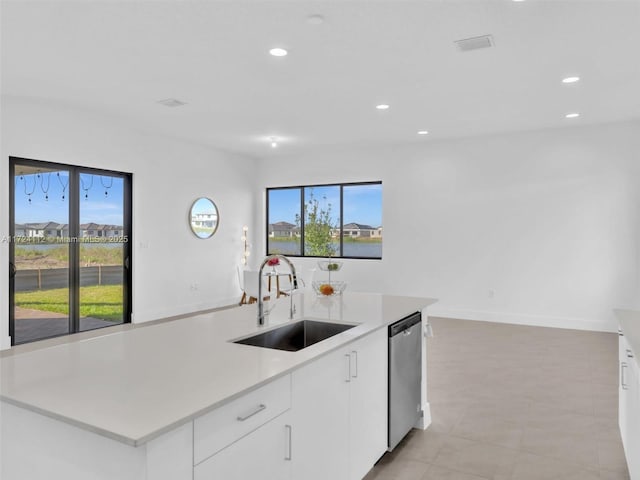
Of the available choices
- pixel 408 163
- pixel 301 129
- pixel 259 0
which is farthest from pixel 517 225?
pixel 259 0

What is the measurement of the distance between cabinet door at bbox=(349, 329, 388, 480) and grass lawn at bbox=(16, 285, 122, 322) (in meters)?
4.63

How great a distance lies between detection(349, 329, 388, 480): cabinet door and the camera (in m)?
2.19

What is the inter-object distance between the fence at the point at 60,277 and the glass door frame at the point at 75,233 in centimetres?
7

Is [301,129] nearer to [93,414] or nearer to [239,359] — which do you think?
[239,359]

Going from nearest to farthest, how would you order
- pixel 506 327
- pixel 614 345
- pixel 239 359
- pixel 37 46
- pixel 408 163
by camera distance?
pixel 239 359
pixel 37 46
pixel 614 345
pixel 506 327
pixel 408 163

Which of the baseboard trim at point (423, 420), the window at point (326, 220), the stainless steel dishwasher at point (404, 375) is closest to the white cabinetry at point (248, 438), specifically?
the stainless steel dishwasher at point (404, 375)

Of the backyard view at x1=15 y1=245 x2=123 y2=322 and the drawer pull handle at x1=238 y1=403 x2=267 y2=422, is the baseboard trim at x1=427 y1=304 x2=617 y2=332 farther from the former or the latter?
the drawer pull handle at x1=238 y1=403 x2=267 y2=422

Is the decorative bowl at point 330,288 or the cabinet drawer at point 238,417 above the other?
the decorative bowl at point 330,288

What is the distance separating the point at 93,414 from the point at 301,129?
562cm

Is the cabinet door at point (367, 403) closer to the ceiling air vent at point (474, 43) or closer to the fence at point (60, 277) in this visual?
the ceiling air vent at point (474, 43)

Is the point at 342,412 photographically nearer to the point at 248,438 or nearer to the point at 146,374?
the point at 248,438

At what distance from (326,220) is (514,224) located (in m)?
3.24

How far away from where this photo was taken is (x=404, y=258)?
295 inches

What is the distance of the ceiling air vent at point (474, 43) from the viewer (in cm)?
338
